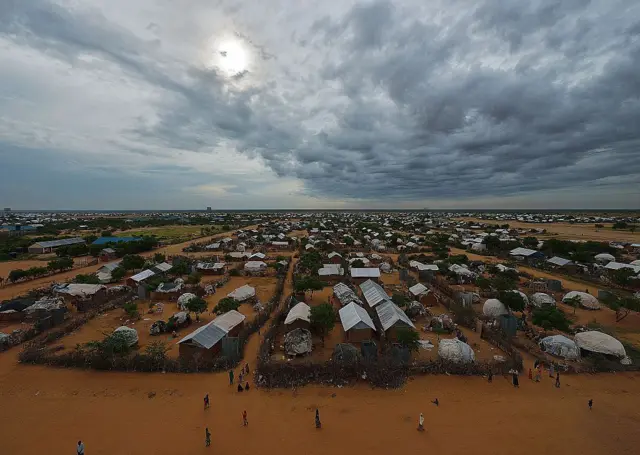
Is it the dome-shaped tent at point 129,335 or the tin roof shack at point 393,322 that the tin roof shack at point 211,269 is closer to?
the dome-shaped tent at point 129,335

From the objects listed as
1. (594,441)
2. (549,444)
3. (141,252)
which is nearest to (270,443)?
(549,444)

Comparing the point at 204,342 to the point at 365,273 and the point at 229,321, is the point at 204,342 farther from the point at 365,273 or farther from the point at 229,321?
the point at 365,273

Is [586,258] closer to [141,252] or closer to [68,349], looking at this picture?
[68,349]

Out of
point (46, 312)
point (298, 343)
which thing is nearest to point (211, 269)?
point (46, 312)

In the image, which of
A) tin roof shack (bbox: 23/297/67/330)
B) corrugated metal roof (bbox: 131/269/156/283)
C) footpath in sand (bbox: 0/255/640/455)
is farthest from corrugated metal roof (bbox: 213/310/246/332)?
corrugated metal roof (bbox: 131/269/156/283)

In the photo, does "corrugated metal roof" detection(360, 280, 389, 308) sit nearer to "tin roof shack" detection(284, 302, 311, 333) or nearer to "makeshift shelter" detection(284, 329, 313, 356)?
"tin roof shack" detection(284, 302, 311, 333)

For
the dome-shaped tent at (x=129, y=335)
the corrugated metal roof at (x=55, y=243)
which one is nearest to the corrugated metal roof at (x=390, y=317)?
the dome-shaped tent at (x=129, y=335)
